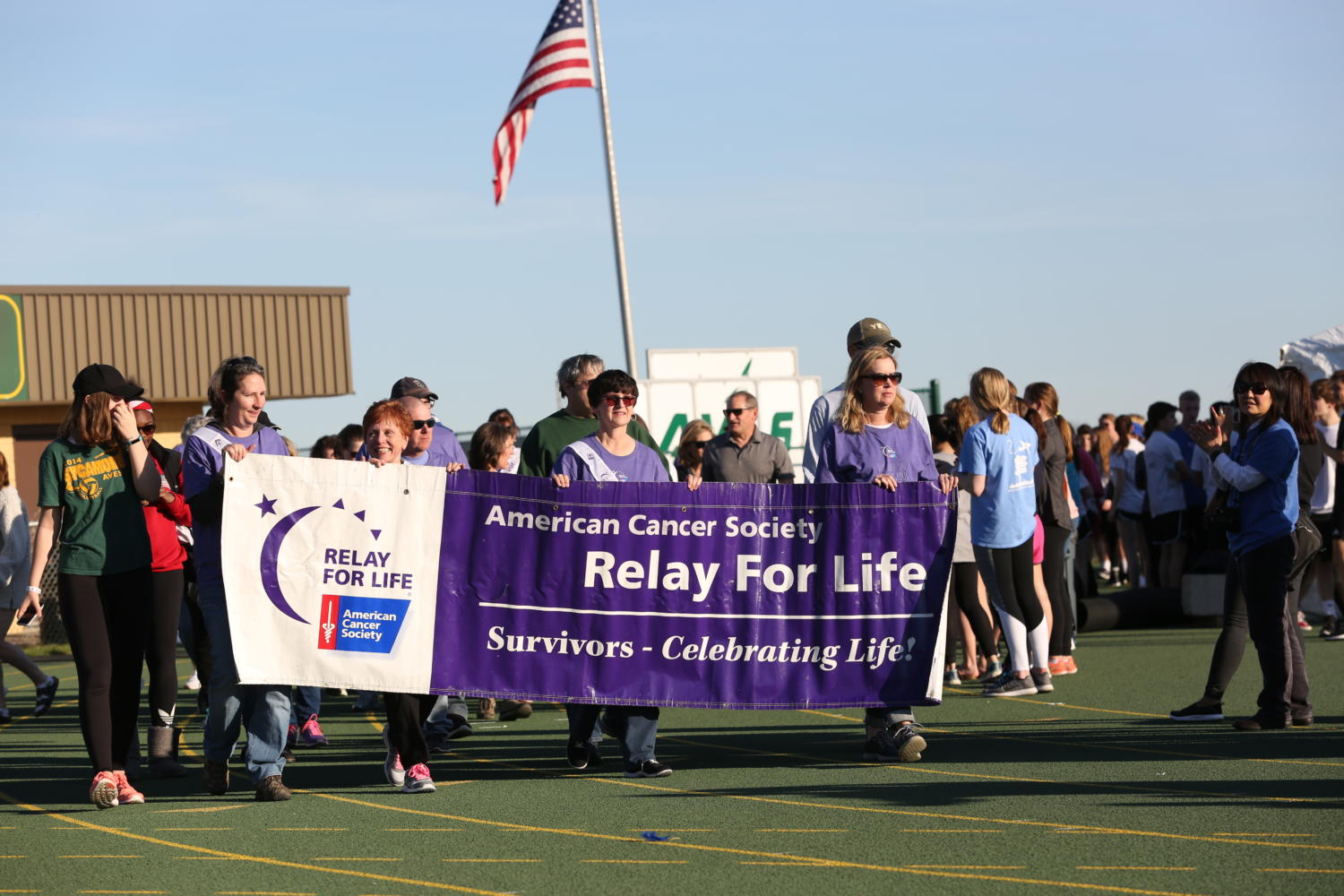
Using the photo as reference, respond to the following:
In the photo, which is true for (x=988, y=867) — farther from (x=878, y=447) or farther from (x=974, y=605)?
(x=974, y=605)

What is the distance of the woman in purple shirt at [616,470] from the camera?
7.59 m

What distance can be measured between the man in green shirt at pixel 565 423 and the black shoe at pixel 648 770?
206cm

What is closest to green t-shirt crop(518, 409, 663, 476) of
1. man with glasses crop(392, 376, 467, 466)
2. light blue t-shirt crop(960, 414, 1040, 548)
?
man with glasses crop(392, 376, 467, 466)

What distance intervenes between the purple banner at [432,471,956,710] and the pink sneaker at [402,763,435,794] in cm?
49

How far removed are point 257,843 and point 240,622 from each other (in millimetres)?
1325

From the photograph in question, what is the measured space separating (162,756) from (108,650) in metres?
1.04

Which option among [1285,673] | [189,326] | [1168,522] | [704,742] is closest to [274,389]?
[189,326]

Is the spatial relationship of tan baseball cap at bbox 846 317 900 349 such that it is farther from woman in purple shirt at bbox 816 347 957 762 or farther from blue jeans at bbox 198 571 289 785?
blue jeans at bbox 198 571 289 785

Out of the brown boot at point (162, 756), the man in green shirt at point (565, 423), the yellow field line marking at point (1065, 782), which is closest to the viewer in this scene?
the yellow field line marking at point (1065, 782)

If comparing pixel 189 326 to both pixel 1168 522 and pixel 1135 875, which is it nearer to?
pixel 1168 522

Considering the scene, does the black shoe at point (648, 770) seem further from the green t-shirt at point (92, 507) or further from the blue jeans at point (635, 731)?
the green t-shirt at point (92, 507)

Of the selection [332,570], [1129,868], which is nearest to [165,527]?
[332,570]

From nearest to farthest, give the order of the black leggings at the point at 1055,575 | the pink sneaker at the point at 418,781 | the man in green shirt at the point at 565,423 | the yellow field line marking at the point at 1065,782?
the yellow field line marking at the point at 1065,782
the pink sneaker at the point at 418,781
the man in green shirt at the point at 565,423
the black leggings at the point at 1055,575

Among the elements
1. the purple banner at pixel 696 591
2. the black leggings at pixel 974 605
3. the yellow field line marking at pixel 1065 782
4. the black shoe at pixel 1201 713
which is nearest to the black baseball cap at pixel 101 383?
the purple banner at pixel 696 591
